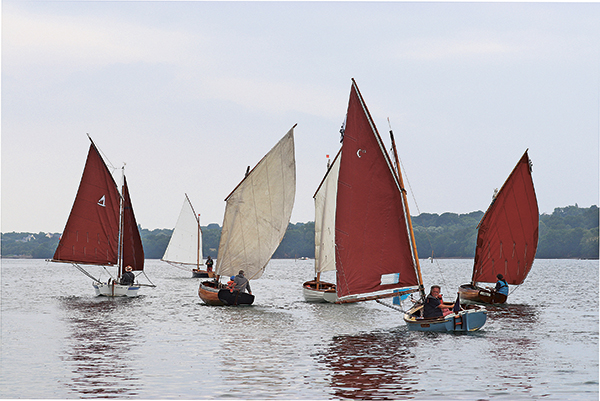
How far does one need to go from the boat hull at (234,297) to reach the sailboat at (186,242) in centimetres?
5532

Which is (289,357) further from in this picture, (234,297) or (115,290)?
(115,290)

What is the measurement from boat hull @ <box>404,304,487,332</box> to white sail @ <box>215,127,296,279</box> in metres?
16.3

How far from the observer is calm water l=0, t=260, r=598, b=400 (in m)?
20.3

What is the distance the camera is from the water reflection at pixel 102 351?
2027cm

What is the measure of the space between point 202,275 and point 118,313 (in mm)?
53061

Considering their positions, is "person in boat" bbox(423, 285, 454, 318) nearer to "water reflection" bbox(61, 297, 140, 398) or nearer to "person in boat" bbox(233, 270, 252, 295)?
"water reflection" bbox(61, 297, 140, 398)

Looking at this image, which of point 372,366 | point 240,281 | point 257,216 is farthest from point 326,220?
point 372,366

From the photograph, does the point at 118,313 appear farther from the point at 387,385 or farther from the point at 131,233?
the point at 387,385

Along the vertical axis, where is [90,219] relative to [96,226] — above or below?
above

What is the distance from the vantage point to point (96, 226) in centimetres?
5575

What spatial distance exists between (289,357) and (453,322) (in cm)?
951

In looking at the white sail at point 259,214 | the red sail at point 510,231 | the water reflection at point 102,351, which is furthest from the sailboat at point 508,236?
the water reflection at point 102,351

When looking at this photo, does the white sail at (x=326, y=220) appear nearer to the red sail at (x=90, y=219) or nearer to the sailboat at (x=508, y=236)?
the sailboat at (x=508, y=236)

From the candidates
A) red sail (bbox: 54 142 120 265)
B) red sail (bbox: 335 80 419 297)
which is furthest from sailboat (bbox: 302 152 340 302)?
red sail (bbox: 54 142 120 265)
